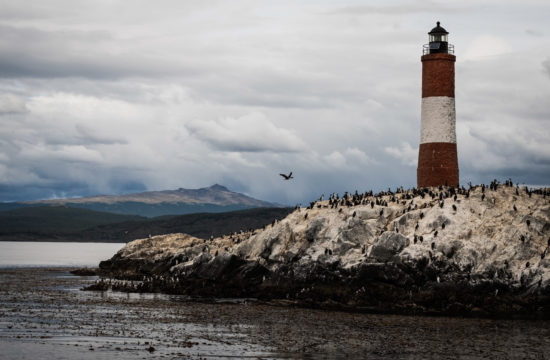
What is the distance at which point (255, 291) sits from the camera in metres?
60.8

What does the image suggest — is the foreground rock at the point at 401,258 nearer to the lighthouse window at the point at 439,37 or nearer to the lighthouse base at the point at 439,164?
the lighthouse base at the point at 439,164

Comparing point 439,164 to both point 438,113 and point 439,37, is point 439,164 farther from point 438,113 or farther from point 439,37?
point 439,37

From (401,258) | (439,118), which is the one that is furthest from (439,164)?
(401,258)

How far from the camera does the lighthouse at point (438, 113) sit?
220 feet

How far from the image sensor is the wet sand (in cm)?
3384

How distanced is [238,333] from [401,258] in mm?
19871

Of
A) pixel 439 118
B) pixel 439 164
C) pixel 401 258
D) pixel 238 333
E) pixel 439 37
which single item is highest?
pixel 439 37

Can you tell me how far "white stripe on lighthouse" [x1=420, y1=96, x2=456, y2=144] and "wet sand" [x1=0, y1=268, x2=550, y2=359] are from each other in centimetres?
2499

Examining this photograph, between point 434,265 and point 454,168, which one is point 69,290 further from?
point 454,168

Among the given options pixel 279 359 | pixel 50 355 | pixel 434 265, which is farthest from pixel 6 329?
pixel 434 265

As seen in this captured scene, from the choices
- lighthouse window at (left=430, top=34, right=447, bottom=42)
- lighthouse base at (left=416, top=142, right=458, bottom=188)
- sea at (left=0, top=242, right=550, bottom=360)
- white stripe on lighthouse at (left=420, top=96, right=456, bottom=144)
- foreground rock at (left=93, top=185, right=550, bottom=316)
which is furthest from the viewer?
lighthouse window at (left=430, top=34, right=447, bottom=42)

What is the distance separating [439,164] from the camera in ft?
222

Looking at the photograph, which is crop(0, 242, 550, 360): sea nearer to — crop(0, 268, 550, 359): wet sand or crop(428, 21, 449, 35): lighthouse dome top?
crop(0, 268, 550, 359): wet sand

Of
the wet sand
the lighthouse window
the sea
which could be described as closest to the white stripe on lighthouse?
the lighthouse window
